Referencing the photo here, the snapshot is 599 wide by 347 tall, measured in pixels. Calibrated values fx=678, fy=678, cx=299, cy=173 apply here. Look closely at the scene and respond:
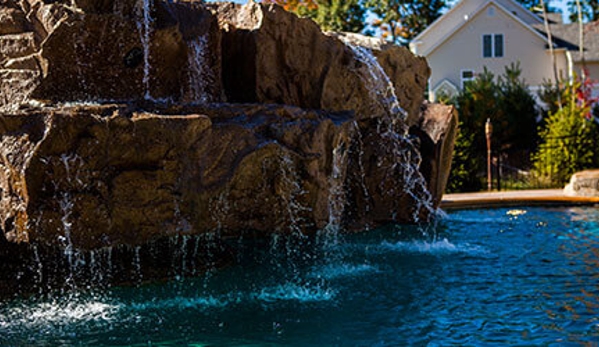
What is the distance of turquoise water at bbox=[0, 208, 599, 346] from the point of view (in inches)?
225

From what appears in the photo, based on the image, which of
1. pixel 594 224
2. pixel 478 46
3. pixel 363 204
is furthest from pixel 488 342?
pixel 478 46

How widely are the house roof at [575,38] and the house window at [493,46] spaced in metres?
2.23

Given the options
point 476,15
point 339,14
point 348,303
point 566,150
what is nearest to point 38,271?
point 348,303

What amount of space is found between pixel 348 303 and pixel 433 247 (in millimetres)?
3524

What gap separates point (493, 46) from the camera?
111 ft

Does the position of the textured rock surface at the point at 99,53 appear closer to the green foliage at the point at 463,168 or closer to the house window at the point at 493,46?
the green foliage at the point at 463,168

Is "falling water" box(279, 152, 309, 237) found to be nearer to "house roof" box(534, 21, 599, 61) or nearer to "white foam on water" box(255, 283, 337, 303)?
"white foam on water" box(255, 283, 337, 303)

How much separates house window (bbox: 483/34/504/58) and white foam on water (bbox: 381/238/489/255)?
2542 cm

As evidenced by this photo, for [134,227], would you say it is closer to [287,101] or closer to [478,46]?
[287,101]

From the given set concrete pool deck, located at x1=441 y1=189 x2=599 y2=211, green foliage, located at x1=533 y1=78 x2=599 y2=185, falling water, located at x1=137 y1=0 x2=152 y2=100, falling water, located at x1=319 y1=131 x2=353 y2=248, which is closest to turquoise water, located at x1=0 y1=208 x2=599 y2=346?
falling water, located at x1=319 y1=131 x2=353 y2=248

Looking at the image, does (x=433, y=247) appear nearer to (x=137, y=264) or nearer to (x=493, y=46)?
(x=137, y=264)

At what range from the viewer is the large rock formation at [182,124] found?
6.15 meters

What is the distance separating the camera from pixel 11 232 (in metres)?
6.25

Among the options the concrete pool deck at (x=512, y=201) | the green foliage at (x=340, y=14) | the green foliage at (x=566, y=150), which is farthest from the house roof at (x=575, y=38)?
the concrete pool deck at (x=512, y=201)
